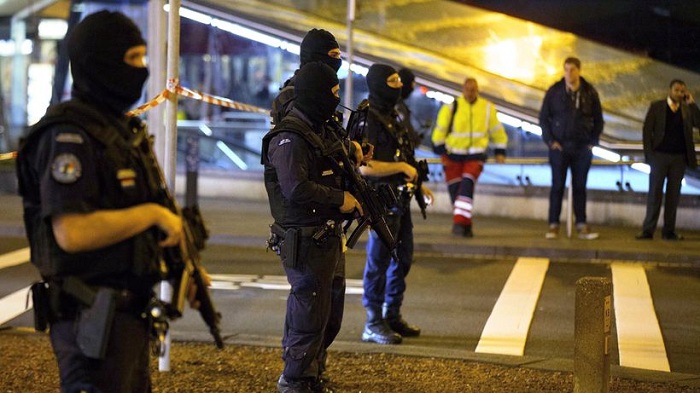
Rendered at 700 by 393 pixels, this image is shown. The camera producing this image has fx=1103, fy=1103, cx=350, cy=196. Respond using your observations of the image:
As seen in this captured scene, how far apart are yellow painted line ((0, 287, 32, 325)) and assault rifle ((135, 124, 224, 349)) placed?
17.3 feet

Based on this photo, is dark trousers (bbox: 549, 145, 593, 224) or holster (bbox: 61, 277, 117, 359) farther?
dark trousers (bbox: 549, 145, 593, 224)

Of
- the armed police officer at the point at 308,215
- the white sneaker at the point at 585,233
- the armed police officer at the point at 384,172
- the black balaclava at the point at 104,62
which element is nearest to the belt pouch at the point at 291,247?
the armed police officer at the point at 308,215

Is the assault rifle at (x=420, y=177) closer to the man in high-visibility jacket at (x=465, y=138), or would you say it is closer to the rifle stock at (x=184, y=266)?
the rifle stock at (x=184, y=266)

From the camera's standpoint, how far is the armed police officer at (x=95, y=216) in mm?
3674

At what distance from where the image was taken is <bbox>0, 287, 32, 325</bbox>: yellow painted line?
30.2 ft

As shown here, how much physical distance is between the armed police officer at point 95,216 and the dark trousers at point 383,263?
12.9 feet

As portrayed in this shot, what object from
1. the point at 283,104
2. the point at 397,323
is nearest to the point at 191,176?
the point at 397,323

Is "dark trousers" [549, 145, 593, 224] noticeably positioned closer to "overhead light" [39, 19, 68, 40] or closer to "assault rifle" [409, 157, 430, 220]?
"assault rifle" [409, 157, 430, 220]

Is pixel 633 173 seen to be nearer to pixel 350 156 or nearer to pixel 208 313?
pixel 350 156

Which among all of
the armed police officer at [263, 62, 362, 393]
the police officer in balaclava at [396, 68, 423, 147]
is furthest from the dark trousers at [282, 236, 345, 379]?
the police officer in balaclava at [396, 68, 423, 147]

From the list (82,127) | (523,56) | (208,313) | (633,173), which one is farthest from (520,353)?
(523,56)

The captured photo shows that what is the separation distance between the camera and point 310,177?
A: 19.4ft

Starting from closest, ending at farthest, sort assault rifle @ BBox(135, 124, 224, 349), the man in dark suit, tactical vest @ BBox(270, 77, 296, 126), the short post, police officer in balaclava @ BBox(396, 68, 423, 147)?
assault rifle @ BBox(135, 124, 224, 349), tactical vest @ BBox(270, 77, 296, 126), police officer in balaclava @ BBox(396, 68, 423, 147), the man in dark suit, the short post

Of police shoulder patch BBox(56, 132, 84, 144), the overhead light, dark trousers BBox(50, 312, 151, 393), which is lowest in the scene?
dark trousers BBox(50, 312, 151, 393)
